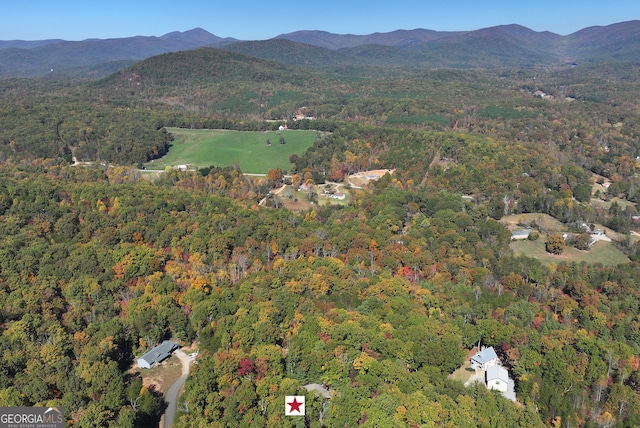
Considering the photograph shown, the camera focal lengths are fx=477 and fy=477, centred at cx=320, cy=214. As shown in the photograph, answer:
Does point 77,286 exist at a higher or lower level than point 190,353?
higher

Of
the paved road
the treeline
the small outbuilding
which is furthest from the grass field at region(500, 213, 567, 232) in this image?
the small outbuilding

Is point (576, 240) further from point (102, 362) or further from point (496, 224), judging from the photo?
point (102, 362)

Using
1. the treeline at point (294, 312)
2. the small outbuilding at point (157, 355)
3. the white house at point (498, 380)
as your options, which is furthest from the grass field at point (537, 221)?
the small outbuilding at point (157, 355)

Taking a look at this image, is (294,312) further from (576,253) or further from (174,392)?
(576,253)

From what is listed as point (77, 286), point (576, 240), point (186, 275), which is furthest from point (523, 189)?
point (77, 286)

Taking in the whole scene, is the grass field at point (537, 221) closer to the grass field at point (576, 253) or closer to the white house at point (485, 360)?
the grass field at point (576, 253)

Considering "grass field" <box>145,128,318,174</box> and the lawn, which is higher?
"grass field" <box>145,128,318,174</box>

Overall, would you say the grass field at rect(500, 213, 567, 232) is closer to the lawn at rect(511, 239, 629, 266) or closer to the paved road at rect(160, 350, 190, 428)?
the lawn at rect(511, 239, 629, 266)
